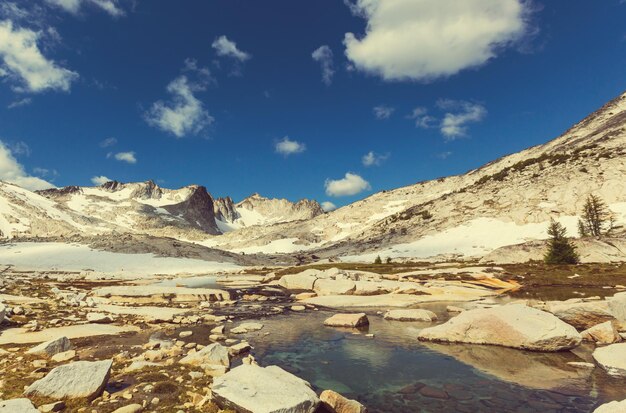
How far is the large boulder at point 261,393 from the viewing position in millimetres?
9797

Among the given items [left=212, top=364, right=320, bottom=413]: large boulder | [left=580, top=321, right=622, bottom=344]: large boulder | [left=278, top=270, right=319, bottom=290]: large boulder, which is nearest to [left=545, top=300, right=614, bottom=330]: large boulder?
[left=580, top=321, right=622, bottom=344]: large boulder

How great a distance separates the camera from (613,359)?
49.8 ft

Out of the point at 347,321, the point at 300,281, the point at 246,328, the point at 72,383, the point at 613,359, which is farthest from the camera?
the point at 300,281

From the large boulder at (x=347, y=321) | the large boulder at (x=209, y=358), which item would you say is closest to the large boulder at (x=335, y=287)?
the large boulder at (x=347, y=321)

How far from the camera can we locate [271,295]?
4559 centimetres

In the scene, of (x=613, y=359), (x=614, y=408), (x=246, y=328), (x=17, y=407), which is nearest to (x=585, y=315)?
(x=613, y=359)

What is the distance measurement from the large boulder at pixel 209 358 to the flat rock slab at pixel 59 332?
8.76m

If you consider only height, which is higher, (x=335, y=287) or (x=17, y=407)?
(x=335, y=287)

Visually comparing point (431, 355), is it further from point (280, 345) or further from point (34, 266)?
point (34, 266)

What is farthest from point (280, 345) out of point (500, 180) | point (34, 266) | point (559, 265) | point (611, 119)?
point (611, 119)

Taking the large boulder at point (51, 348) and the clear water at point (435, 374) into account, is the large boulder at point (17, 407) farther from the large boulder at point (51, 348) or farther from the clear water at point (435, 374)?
the clear water at point (435, 374)

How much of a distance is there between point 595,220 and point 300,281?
79298mm

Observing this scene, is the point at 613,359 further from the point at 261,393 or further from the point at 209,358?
the point at 209,358

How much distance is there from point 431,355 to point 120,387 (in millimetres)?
14059
